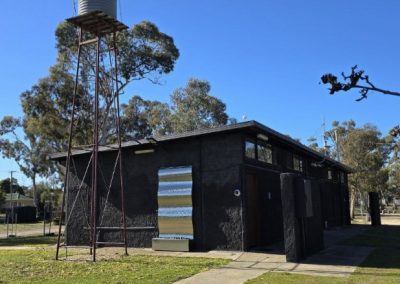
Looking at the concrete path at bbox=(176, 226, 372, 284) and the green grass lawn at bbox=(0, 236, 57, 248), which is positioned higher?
the green grass lawn at bbox=(0, 236, 57, 248)

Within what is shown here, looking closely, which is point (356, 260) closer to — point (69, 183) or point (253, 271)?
point (253, 271)

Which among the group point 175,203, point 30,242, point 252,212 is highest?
point 175,203

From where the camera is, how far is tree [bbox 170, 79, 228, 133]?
1692 inches

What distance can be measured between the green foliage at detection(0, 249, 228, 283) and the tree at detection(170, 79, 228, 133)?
29.6 metres

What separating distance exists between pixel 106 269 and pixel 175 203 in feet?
13.4

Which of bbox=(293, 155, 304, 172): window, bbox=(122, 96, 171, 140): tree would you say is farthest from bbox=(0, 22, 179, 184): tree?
bbox=(293, 155, 304, 172): window

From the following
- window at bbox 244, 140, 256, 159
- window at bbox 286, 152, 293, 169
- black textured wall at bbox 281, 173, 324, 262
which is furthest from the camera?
window at bbox 286, 152, 293, 169

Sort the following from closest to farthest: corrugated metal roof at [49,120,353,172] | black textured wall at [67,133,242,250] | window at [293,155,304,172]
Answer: corrugated metal roof at [49,120,353,172], black textured wall at [67,133,242,250], window at [293,155,304,172]

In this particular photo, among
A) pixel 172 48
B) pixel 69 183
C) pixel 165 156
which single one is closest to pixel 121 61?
pixel 172 48

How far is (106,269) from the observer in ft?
36.5

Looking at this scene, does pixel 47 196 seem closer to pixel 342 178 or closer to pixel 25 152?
pixel 25 152

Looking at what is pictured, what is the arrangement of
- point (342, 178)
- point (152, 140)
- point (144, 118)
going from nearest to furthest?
point (152, 140), point (342, 178), point (144, 118)

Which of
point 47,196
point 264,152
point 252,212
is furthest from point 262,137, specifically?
point 47,196

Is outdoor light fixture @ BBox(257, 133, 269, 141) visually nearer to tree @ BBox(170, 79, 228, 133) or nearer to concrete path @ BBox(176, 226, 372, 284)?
concrete path @ BBox(176, 226, 372, 284)
